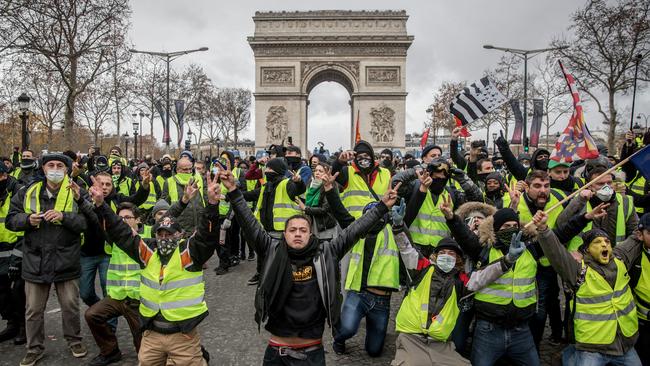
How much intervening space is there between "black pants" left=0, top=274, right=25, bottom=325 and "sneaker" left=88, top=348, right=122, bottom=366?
147cm

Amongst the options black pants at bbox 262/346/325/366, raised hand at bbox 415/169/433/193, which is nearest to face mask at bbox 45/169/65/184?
black pants at bbox 262/346/325/366

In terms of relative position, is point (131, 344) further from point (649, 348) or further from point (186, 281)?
point (649, 348)

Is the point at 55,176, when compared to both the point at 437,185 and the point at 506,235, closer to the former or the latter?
the point at 437,185

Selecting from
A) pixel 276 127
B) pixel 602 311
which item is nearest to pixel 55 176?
pixel 602 311

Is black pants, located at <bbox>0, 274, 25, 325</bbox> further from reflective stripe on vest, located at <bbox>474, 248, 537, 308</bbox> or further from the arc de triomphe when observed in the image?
the arc de triomphe

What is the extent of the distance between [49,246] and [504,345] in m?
4.62

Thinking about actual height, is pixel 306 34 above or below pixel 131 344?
above

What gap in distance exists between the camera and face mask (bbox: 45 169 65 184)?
5020 mm

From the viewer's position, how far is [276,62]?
1410 inches

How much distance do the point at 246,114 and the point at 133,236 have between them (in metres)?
65.5

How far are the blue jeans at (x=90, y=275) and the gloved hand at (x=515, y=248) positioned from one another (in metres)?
4.62

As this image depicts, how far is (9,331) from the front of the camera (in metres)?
5.64

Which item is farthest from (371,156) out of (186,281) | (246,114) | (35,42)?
(246,114)

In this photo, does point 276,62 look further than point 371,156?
Yes
